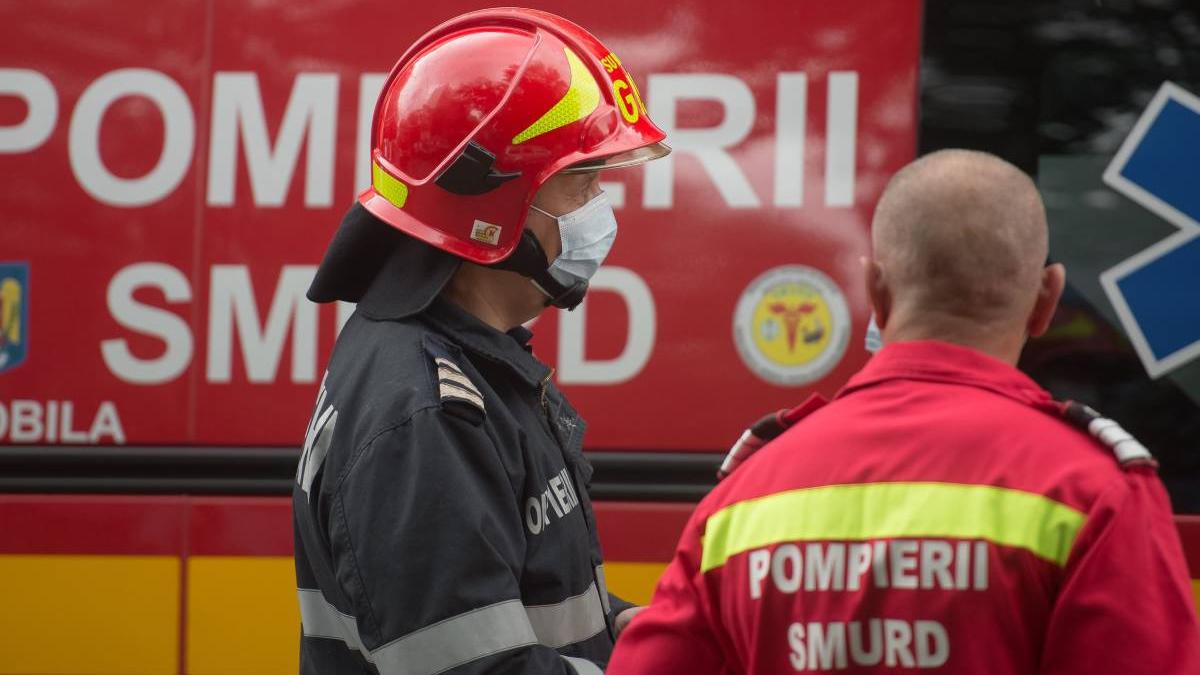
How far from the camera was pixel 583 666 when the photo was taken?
171cm

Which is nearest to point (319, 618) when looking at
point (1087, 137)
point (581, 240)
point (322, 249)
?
point (581, 240)

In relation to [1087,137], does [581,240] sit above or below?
below

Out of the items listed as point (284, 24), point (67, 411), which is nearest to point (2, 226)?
point (67, 411)

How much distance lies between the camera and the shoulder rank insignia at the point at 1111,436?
118 cm

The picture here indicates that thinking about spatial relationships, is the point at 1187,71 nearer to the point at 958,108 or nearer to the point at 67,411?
the point at 958,108

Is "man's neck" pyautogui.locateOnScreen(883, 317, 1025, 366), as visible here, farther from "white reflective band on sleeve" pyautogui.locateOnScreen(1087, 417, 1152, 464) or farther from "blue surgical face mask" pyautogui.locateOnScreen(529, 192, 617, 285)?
"blue surgical face mask" pyautogui.locateOnScreen(529, 192, 617, 285)

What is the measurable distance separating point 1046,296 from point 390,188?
3.18 ft

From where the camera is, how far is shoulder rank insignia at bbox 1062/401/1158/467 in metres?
1.18

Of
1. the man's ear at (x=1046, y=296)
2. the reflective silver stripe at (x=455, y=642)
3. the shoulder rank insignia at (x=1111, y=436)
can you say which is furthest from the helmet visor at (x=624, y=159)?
the shoulder rank insignia at (x=1111, y=436)

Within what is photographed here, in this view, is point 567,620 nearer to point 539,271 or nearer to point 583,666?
point 583,666

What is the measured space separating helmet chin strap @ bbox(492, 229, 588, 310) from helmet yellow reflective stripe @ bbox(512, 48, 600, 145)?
0.14m

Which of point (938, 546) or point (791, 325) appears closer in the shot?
point (938, 546)

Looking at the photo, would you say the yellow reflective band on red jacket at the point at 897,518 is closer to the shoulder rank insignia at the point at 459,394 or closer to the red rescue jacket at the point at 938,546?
the red rescue jacket at the point at 938,546

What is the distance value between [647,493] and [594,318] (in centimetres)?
33
